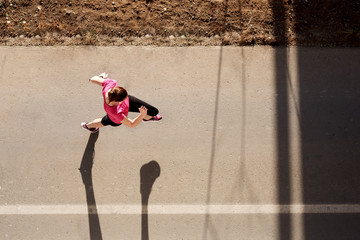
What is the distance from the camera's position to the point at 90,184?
4.67 meters

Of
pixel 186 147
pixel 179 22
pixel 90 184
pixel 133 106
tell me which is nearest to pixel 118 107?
pixel 133 106

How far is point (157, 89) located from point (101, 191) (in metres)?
1.99

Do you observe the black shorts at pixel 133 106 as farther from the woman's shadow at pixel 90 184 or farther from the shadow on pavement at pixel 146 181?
the shadow on pavement at pixel 146 181

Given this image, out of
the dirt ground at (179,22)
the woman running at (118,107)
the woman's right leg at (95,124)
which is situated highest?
the dirt ground at (179,22)

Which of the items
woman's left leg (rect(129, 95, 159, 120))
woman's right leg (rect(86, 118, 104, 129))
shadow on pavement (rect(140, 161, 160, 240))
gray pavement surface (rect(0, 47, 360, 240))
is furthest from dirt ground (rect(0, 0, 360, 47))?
shadow on pavement (rect(140, 161, 160, 240))

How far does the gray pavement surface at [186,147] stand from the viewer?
454 cm

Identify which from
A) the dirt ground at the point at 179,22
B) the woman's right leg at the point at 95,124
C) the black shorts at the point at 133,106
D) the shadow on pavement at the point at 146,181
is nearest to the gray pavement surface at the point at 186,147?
the shadow on pavement at the point at 146,181

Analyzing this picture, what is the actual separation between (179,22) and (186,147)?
2.31 meters

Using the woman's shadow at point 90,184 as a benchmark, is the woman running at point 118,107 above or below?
above

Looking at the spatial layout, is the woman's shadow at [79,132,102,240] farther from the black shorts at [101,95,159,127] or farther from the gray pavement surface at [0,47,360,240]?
the black shorts at [101,95,159,127]

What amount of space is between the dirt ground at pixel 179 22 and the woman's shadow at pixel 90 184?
1882 mm

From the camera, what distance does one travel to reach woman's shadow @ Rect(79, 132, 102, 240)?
4.55 m

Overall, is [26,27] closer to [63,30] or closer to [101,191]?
[63,30]

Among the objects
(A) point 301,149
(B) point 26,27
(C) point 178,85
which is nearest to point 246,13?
(C) point 178,85
